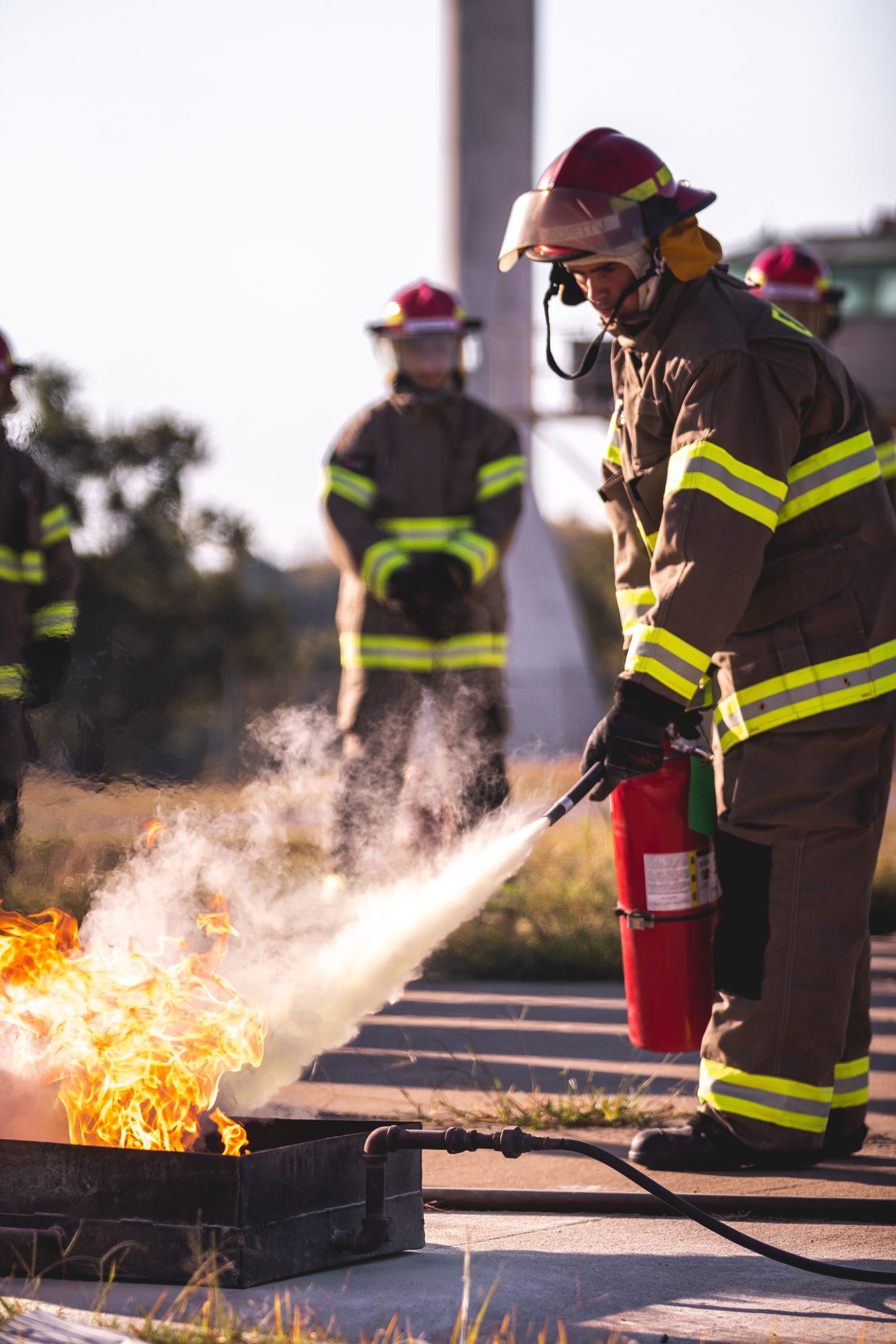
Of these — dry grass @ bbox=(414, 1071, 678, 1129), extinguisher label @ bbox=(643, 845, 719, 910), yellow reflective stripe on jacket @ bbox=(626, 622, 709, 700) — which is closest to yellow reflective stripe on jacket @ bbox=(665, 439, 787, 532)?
yellow reflective stripe on jacket @ bbox=(626, 622, 709, 700)

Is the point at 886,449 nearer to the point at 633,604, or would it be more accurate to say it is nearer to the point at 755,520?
the point at 633,604

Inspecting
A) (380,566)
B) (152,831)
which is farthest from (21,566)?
(152,831)

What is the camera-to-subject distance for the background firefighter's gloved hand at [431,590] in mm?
6449

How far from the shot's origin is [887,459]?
5160 mm

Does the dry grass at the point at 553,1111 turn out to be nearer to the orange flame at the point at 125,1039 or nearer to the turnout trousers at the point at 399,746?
the orange flame at the point at 125,1039

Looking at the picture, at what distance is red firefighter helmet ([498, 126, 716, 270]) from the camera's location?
11.1 feet

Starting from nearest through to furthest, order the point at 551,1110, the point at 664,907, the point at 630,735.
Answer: the point at 630,735 < the point at 664,907 < the point at 551,1110

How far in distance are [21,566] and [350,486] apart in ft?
5.52

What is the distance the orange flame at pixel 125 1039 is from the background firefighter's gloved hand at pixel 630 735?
87 cm

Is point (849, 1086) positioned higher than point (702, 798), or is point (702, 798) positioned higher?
point (702, 798)

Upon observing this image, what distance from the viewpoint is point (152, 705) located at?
183 inches

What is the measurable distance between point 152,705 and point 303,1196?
7.65 feet

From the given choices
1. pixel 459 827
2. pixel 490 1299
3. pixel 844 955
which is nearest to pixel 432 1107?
pixel 844 955

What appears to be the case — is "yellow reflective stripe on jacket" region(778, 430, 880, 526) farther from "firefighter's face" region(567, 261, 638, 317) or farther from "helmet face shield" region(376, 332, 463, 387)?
"helmet face shield" region(376, 332, 463, 387)
